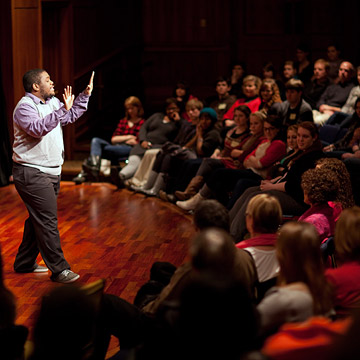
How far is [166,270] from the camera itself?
3047 millimetres

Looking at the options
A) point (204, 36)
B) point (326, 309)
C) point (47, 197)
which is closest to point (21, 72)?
point (204, 36)

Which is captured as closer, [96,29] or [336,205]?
[336,205]

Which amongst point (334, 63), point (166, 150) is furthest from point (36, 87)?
point (334, 63)

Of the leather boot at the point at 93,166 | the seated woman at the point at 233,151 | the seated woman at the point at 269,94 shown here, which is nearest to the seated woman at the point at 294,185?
the seated woman at the point at 233,151

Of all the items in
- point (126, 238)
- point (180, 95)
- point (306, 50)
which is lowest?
point (126, 238)

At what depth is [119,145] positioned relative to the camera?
7820mm

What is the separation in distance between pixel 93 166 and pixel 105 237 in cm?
252

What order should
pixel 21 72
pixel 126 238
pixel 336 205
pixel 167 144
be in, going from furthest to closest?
pixel 21 72 → pixel 167 144 → pixel 126 238 → pixel 336 205

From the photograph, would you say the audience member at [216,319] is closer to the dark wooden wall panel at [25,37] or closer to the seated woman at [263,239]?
the seated woman at [263,239]

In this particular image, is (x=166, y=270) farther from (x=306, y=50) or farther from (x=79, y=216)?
(x=306, y=50)

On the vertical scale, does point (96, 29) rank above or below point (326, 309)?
above

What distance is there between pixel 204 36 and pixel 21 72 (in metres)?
3.32

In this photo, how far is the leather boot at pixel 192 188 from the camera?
6.25 meters

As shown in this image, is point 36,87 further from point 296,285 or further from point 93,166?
point 93,166
